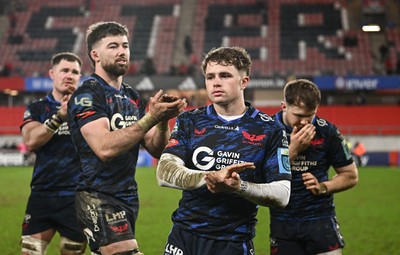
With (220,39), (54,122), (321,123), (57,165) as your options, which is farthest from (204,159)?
(220,39)

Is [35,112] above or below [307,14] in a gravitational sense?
below

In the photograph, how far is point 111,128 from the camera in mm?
5039

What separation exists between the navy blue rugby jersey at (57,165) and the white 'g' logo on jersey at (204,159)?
2.50 metres

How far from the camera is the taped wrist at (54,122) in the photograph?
6066 millimetres

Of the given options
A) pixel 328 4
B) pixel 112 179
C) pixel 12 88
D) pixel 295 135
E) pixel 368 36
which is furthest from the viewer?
pixel 328 4

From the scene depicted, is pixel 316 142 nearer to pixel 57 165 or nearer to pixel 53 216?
pixel 57 165

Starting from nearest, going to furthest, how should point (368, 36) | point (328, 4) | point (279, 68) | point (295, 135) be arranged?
point (295, 135) < point (279, 68) < point (368, 36) < point (328, 4)

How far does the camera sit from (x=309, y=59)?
39812 mm

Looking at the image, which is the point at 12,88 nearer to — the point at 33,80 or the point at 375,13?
the point at 33,80

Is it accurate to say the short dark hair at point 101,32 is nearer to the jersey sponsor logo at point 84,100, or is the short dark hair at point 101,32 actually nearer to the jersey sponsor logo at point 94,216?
Result: the jersey sponsor logo at point 84,100

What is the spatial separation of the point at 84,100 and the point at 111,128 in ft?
1.00

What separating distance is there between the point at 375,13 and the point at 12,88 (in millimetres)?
24642

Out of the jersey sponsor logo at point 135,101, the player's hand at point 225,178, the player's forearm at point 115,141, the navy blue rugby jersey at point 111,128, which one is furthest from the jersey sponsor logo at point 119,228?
the player's hand at point 225,178

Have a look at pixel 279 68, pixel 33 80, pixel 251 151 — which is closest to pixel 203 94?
pixel 279 68
